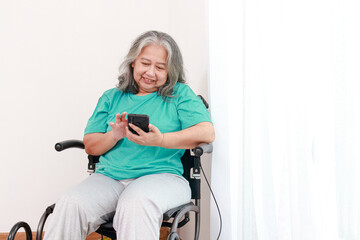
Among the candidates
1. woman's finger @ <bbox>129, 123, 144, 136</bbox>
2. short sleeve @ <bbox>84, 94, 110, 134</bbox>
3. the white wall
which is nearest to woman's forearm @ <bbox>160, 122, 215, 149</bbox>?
woman's finger @ <bbox>129, 123, 144, 136</bbox>

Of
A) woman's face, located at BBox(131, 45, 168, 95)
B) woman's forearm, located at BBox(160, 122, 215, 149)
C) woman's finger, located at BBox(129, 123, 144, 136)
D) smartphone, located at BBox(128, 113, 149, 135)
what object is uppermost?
woman's face, located at BBox(131, 45, 168, 95)

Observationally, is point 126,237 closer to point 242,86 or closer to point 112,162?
point 112,162

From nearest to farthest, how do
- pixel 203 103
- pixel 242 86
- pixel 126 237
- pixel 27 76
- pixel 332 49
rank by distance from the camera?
pixel 332 49 < pixel 126 237 < pixel 242 86 < pixel 203 103 < pixel 27 76

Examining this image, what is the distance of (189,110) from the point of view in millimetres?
1425

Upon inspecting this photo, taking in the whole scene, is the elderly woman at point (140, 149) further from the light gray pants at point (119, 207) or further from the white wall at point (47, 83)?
the white wall at point (47, 83)

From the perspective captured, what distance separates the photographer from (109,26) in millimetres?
2148

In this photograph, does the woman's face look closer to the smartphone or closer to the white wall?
the smartphone

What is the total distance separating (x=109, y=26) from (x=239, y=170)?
132 cm

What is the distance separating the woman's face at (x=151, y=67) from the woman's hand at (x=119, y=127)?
248mm

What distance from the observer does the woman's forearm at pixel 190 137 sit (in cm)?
133

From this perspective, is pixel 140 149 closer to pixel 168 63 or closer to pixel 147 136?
pixel 147 136

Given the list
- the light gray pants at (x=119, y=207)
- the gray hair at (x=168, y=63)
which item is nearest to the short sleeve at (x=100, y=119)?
the gray hair at (x=168, y=63)

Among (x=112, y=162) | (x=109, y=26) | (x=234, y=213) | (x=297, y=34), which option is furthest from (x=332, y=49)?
(x=109, y=26)

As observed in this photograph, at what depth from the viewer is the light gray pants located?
1.09 meters
